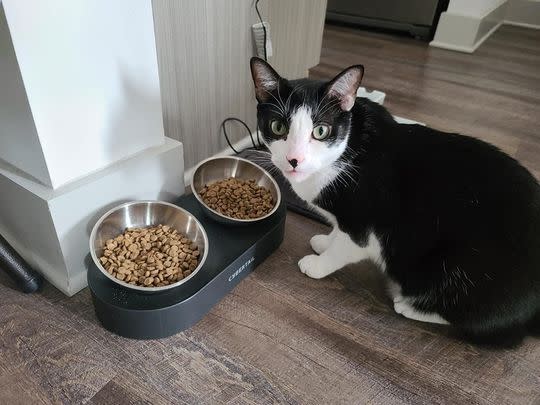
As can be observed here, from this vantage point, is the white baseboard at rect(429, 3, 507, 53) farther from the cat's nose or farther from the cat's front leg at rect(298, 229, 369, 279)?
the cat's nose

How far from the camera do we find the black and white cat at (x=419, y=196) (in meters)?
0.90

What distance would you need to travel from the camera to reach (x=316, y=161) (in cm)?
92

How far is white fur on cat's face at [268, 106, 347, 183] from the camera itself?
2.96ft

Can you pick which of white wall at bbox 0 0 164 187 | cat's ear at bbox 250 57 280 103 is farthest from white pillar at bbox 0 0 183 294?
cat's ear at bbox 250 57 280 103

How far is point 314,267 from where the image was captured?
117cm

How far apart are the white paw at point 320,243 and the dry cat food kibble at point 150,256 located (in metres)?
0.38

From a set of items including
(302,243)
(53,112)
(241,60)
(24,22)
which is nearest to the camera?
(24,22)

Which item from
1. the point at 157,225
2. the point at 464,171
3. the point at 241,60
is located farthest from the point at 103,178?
the point at 464,171

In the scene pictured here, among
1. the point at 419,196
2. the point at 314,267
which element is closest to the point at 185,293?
the point at 314,267

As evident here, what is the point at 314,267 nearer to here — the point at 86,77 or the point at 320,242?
the point at 320,242

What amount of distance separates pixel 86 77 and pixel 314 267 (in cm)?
75

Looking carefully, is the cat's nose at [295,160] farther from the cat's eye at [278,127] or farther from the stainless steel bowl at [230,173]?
the stainless steel bowl at [230,173]

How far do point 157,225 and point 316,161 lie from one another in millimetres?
500

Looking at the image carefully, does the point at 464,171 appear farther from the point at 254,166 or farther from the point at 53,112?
the point at 53,112
